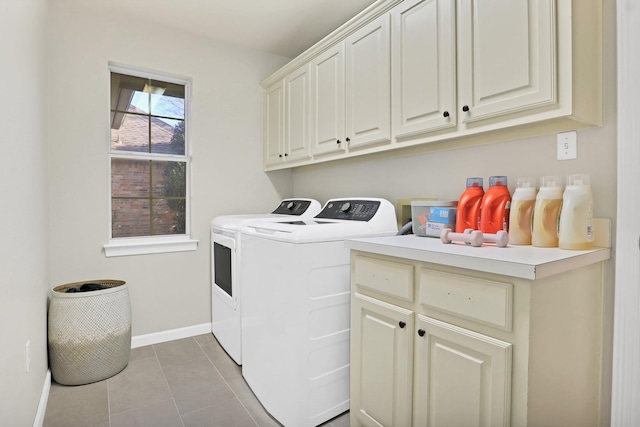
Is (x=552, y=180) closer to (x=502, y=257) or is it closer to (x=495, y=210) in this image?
(x=495, y=210)

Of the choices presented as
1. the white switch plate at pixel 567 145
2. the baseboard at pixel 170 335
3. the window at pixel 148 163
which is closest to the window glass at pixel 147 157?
the window at pixel 148 163

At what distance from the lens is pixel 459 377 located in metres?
1.13

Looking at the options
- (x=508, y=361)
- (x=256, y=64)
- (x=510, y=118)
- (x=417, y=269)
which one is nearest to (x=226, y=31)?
(x=256, y=64)

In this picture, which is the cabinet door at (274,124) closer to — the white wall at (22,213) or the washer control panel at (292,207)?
the washer control panel at (292,207)

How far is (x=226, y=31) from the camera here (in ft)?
9.25

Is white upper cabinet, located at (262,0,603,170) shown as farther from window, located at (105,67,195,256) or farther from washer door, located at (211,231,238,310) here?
window, located at (105,67,195,256)

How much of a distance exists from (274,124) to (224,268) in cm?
134

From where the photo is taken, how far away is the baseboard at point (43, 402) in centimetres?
164

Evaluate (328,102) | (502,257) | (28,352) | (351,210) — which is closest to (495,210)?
(502,257)

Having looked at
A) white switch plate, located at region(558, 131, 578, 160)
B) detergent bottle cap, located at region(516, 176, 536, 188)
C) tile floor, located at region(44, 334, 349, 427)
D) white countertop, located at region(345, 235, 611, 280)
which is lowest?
tile floor, located at region(44, 334, 349, 427)

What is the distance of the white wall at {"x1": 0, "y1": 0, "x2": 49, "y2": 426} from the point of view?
3.90 feet

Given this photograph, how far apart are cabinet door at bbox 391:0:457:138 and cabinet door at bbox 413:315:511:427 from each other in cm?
92

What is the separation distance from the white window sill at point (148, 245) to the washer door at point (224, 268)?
227mm

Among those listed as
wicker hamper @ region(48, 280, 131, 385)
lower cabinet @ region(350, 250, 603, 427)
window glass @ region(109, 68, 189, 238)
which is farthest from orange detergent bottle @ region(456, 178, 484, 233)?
window glass @ region(109, 68, 189, 238)
